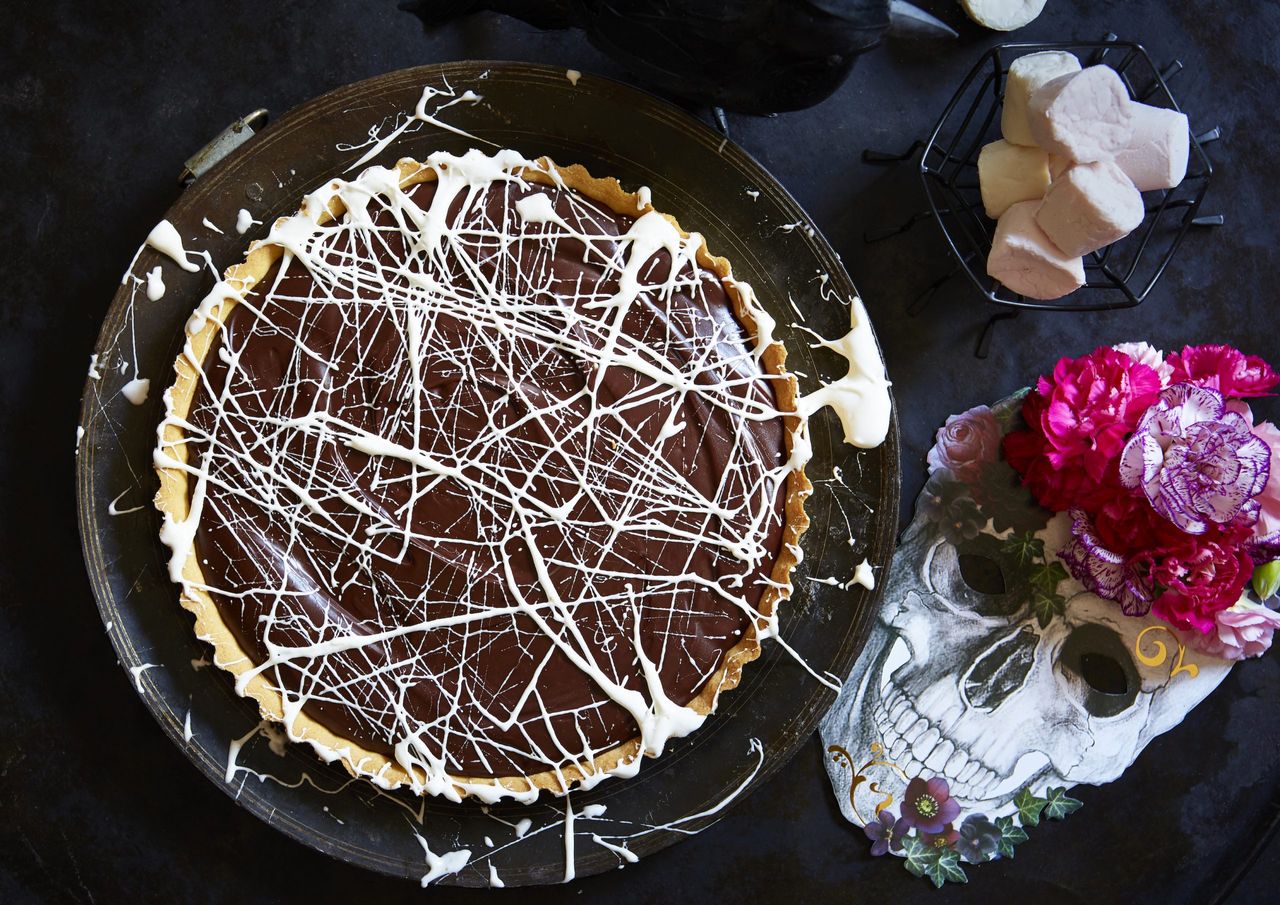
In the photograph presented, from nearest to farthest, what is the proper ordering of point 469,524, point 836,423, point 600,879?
point 469,524
point 836,423
point 600,879

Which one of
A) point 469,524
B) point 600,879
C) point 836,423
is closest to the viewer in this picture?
point 469,524

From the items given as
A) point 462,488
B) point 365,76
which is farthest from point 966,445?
point 365,76

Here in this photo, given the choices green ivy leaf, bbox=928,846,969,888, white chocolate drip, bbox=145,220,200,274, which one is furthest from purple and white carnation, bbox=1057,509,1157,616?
white chocolate drip, bbox=145,220,200,274

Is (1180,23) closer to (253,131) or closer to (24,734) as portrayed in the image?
(253,131)

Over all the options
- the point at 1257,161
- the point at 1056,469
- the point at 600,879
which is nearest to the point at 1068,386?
the point at 1056,469

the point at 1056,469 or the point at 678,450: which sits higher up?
the point at 678,450

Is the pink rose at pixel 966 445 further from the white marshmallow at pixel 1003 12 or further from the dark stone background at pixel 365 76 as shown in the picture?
the white marshmallow at pixel 1003 12
